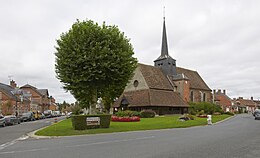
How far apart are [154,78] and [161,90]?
9.97 ft

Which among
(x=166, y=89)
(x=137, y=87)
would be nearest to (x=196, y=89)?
(x=166, y=89)

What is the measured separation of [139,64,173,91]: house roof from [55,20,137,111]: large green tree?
1060 inches

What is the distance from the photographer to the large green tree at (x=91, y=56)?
23.8 m

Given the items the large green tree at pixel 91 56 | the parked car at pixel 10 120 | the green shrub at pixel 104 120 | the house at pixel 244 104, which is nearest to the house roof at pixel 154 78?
the parked car at pixel 10 120

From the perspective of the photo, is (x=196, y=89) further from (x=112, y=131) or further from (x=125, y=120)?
(x=112, y=131)

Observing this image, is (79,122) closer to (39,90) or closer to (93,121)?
(93,121)

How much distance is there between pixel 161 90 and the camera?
53719 mm

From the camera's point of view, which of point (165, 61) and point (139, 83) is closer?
point (139, 83)

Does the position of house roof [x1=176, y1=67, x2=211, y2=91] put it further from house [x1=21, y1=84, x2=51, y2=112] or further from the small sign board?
house [x1=21, y1=84, x2=51, y2=112]

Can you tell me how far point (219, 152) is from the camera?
1073 cm

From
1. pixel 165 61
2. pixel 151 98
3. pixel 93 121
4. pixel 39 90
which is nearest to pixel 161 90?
pixel 151 98

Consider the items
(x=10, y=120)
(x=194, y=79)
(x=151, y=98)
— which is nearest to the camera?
(x=10, y=120)

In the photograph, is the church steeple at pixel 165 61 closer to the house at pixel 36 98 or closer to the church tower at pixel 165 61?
the church tower at pixel 165 61

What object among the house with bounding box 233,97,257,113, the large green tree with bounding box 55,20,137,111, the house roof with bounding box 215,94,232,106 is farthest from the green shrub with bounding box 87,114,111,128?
the house with bounding box 233,97,257,113
